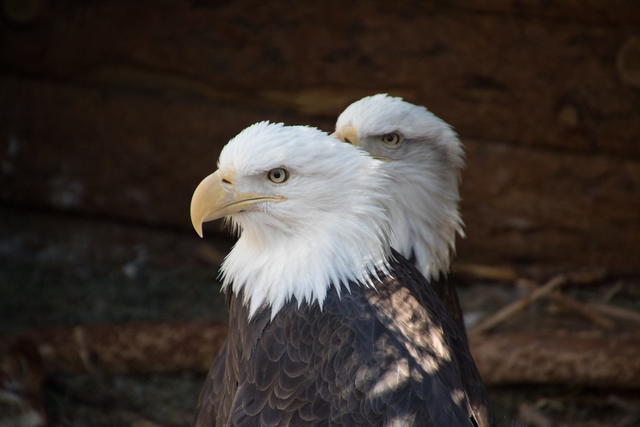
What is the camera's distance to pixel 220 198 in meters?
1.71

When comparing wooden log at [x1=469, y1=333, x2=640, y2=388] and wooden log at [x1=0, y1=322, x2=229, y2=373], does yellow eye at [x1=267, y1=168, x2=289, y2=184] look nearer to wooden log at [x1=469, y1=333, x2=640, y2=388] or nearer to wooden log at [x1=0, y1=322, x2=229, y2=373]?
wooden log at [x1=0, y1=322, x2=229, y2=373]

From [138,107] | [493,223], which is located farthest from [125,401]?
[493,223]

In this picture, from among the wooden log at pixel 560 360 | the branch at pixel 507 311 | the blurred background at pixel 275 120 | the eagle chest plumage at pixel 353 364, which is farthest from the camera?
the blurred background at pixel 275 120

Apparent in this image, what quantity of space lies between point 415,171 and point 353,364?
0.91 meters

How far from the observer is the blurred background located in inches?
144

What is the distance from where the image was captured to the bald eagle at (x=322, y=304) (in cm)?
155

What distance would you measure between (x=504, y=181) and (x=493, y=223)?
32cm

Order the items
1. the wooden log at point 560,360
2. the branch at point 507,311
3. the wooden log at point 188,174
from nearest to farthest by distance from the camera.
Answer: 1. the wooden log at point 560,360
2. the branch at point 507,311
3. the wooden log at point 188,174

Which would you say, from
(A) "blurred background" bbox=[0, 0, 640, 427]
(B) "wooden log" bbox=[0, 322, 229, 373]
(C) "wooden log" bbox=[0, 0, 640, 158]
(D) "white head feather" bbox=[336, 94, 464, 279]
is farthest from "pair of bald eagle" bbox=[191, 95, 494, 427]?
(C) "wooden log" bbox=[0, 0, 640, 158]

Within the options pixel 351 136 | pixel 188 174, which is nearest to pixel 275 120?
pixel 188 174

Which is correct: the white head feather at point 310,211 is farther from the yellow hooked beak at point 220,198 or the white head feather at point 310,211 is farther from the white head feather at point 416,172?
the white head feather at point 416,172

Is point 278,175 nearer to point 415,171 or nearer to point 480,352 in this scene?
point 415,171

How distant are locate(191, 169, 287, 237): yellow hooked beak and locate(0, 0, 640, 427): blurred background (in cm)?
181

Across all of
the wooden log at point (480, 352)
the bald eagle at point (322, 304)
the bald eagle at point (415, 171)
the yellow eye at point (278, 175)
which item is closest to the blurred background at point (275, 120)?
the wooden log at point (480, 352)
